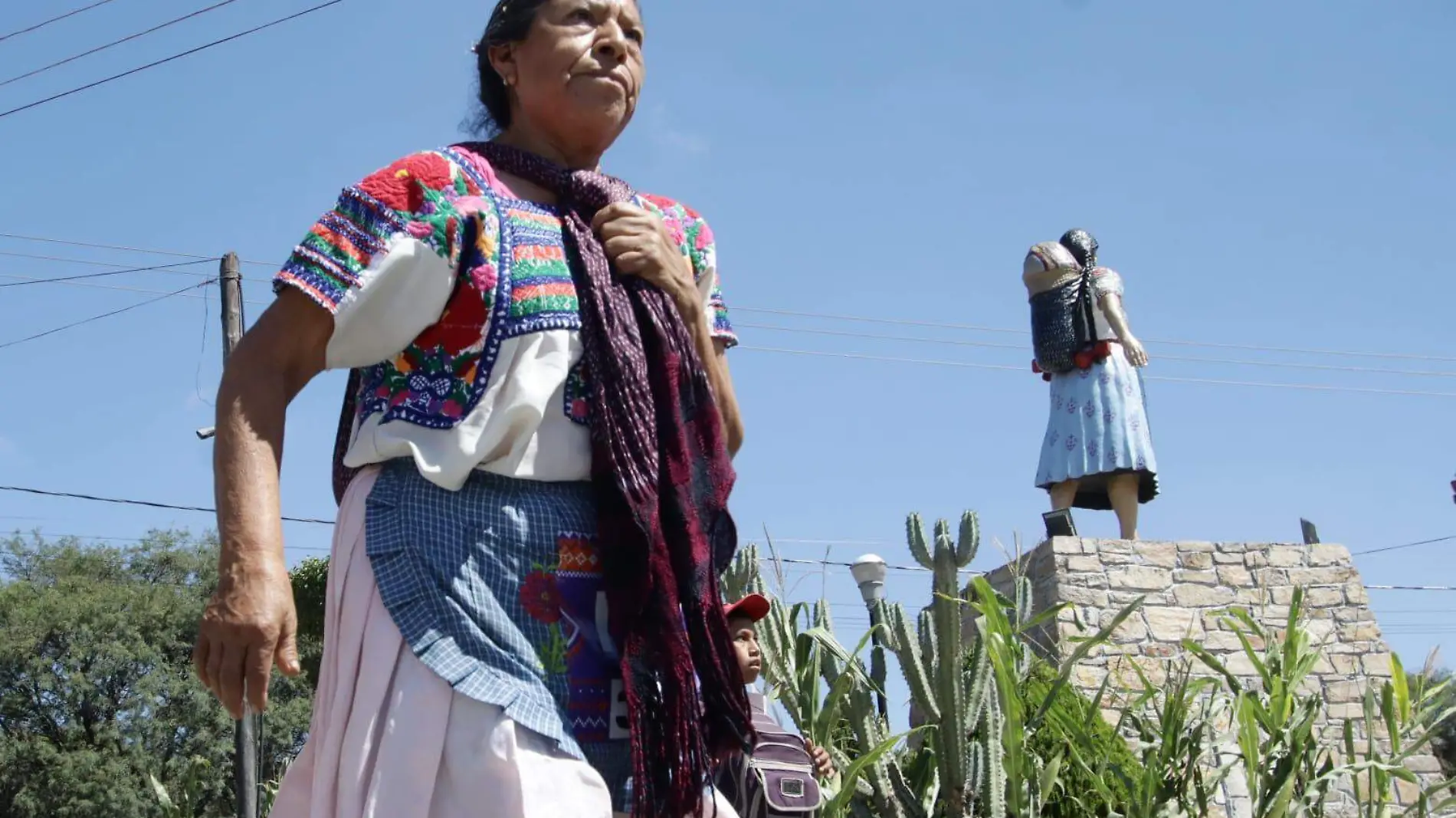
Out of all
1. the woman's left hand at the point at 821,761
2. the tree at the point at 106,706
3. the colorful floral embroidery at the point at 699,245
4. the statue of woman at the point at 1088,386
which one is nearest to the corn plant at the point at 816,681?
the woman's left hand at the point at 821,761

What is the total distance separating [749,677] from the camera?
4520 mm

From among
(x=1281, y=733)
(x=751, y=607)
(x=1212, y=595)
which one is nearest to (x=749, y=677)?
(x=751, y=607)

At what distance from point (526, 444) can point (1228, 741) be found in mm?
3069

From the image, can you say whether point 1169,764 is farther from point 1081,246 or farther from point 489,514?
point 1081,246

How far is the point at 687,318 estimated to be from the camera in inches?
85.0

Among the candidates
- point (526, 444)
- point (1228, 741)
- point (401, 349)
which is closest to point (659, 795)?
point (526, 444)

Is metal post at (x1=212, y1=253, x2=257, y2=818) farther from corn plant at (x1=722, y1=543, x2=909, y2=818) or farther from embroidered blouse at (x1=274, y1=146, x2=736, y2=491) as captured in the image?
embroidered blouse at (x1=274, y1=146, x2=736, y2=491)

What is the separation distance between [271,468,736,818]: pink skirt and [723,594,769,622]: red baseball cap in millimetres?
2394

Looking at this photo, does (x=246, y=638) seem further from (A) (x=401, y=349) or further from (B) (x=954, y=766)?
(B) (x=954, y=766)

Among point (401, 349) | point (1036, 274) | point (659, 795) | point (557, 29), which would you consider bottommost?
point (659, 795)

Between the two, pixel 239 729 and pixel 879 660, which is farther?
pixel 239 729

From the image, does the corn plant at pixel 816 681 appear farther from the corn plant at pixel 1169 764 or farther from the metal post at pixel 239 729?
the metal post at pixel 239 729

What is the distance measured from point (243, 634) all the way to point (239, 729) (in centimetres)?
1027

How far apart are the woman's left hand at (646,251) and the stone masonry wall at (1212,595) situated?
25.5 feet
